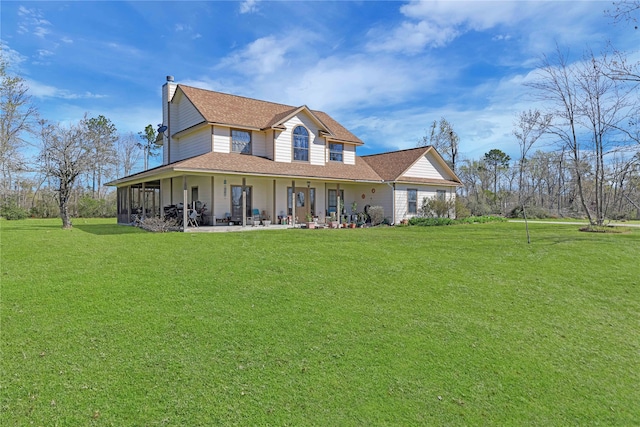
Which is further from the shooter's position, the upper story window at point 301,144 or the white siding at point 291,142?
the upper story window at point 301,144

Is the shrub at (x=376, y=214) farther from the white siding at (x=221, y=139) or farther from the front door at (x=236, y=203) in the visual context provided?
the white siding at (x=221, y=139)

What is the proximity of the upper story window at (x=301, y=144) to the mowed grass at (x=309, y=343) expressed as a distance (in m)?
13.0

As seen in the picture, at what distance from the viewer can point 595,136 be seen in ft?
61.3

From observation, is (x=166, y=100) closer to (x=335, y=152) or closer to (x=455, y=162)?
(x=335, y=152)

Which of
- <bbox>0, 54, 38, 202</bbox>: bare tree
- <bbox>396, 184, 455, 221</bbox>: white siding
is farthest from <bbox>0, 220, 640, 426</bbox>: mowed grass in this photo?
<bbox>0, 54, 38, 202</bbox>: bare tree

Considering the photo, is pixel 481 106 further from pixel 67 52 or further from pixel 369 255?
pixel 67 52

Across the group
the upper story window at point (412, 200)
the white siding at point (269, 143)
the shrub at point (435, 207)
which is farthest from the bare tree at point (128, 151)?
the shrub at point (435, 207)

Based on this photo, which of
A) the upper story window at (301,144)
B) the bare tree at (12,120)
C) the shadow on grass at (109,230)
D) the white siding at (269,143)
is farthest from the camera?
the bare tree at (12,120)

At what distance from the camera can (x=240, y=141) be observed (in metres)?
19.5

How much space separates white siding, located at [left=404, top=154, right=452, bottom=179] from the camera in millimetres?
23938

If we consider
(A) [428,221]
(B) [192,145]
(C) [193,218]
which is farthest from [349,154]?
(C) [193,218]

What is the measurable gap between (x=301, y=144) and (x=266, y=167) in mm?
3712

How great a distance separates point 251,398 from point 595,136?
22082mm

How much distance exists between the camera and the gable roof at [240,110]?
19.2 m
